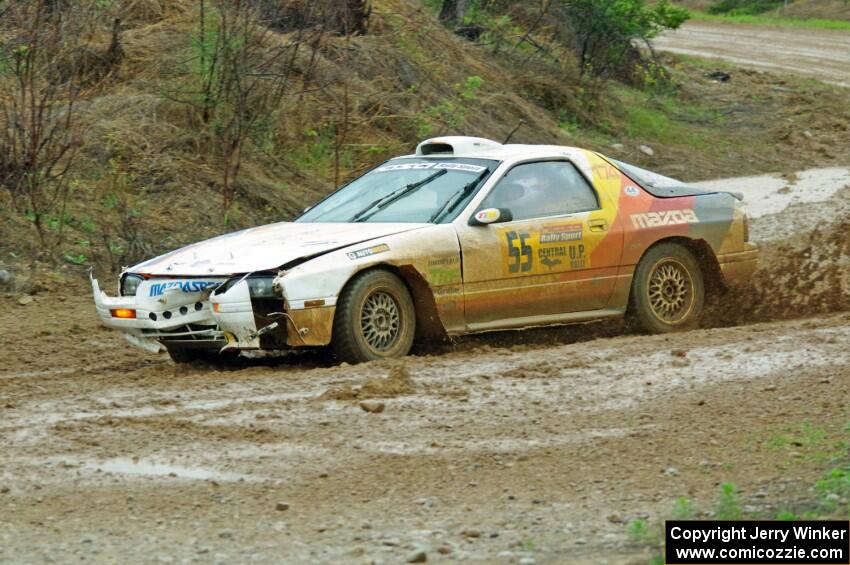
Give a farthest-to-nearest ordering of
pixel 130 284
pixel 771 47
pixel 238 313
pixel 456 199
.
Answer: pixel 771 47
pixel 456 199
pixel 130 284
pixel 238 313

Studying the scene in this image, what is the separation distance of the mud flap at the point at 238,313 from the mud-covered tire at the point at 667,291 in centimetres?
319

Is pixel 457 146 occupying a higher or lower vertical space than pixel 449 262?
higher

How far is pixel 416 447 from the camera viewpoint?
6875mm

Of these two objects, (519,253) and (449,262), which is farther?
(519,253)

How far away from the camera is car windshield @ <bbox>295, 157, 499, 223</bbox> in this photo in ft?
31.4

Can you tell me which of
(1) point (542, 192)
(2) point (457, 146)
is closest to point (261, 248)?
(2) point (457, 146)

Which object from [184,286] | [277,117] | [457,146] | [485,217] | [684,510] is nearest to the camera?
[684,510]

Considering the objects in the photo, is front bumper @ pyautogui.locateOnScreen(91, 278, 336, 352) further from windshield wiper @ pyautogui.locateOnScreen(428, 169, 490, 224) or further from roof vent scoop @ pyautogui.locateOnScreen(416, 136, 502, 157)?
roof vent scoop @ pyautogui.locateOnScreen(416, 136, 502, 157)

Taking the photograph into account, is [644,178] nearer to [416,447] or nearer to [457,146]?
[457,146]

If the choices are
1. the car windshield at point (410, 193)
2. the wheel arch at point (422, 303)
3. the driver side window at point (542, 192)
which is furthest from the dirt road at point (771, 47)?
the wheel arch at point (422, 303)

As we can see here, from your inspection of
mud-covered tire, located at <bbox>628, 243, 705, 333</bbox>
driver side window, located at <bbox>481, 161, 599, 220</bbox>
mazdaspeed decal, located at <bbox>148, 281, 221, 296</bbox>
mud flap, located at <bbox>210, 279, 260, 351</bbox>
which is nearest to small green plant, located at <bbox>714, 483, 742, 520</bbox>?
mud flap, located at <bbox>210, 279, 260, 351</bbox>

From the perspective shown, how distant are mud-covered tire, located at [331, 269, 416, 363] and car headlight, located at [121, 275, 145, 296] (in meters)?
1.32

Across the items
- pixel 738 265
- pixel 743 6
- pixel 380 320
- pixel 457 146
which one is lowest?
pixel 738 265

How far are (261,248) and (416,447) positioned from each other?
246cm
